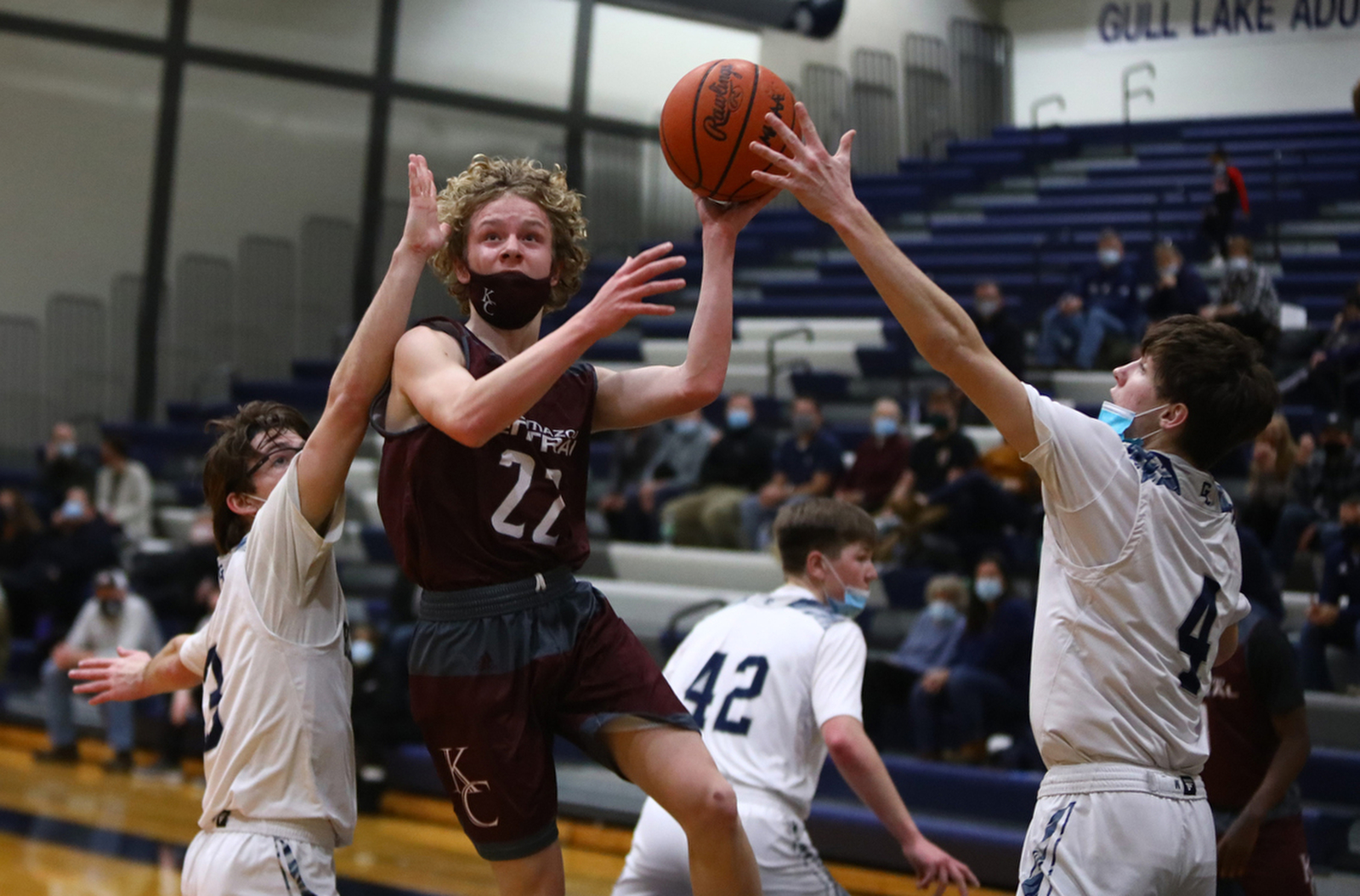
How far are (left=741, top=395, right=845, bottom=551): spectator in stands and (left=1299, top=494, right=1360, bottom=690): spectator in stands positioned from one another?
9.53 feet

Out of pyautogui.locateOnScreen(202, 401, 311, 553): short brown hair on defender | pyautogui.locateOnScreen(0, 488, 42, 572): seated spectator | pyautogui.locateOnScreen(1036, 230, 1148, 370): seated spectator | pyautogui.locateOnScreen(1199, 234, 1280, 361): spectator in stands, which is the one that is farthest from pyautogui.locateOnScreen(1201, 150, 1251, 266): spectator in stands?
pyautogui.locateOnScreen(202, 401, 311, 553): short brown hair on defender

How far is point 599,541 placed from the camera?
32.8 ft

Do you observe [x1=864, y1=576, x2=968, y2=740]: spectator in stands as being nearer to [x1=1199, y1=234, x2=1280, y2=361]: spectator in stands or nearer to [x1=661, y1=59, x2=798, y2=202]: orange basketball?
[x1=1199, y1=234, x2=1280, y2=361]: spectator in stands

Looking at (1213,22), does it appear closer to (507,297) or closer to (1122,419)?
(1122,419)

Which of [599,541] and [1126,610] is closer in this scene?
[1126,610]

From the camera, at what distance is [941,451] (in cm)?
828

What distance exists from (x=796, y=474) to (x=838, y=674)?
5.51 metres

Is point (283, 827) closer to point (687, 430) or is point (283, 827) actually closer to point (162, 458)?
point (687, 430)

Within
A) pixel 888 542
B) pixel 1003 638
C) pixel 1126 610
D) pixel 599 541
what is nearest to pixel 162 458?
pixel 599 541

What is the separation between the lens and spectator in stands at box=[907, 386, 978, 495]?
8.16m

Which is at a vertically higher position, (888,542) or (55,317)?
(55,317)

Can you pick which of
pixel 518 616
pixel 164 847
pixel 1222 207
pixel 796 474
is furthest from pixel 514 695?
pixel 1222 207

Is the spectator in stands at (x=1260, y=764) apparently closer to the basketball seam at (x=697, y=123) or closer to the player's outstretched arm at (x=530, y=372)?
the basketball seam at (x=697, y=123)

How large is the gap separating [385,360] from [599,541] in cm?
726
